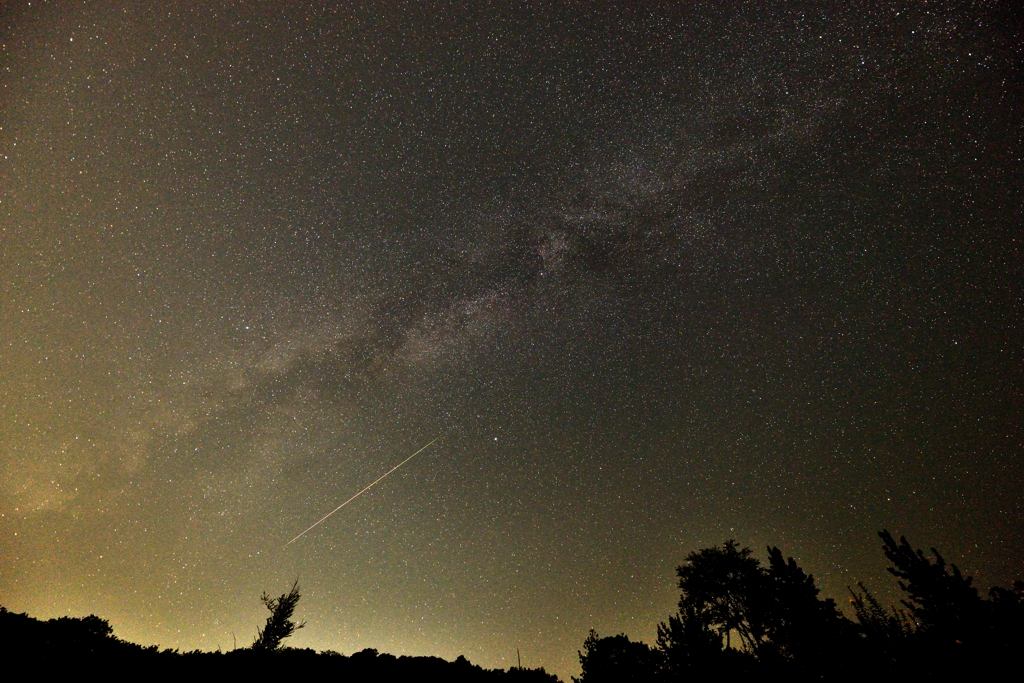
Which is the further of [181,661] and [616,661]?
[616,661]

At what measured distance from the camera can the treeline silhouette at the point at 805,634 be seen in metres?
16.0

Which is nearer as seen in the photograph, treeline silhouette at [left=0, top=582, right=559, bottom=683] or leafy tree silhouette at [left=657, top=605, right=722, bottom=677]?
treeline silhouette at [left=0, top=582, right=559, bottom=683]

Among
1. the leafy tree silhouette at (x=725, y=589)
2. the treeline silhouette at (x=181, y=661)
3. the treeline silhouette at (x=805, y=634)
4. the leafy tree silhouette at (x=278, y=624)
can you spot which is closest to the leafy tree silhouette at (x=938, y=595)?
the treeline silhouette at (x=805, y=634)

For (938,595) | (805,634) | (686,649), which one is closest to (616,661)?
(686,649)

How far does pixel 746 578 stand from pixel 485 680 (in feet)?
63.1

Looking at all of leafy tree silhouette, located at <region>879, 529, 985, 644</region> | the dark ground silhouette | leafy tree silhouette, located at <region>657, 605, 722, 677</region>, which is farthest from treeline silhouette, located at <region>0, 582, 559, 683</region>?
leafy tree silhouette, located at <region>879, 529, 985, 644</region>

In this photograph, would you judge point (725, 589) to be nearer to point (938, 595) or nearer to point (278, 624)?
point (938, 595)

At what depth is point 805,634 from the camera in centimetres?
2177

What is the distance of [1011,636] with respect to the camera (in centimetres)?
1609

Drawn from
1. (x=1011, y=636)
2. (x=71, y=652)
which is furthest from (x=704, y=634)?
(x=71, y=652)

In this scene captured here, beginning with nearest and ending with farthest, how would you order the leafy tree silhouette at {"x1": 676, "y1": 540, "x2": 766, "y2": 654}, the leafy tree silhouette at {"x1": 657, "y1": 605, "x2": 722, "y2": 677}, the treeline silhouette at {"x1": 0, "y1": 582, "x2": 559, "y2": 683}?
the treeline silhouette at {"x1": 0, "y1": 582, "x2": 559, "y2": 683} → the leafy tree silhouette at {"x1": 657, "y1": 605, "x2": 722, "y2": 677} → the leafy tree silhouette at {"x1": 676, "y1": 540, "x2": 766, "y2": 654}

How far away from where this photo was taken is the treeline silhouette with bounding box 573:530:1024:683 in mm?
16047

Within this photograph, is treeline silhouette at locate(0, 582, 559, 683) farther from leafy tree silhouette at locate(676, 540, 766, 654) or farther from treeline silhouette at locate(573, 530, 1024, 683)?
leafy tree silhouette at locate(676, 540, 766, 654)

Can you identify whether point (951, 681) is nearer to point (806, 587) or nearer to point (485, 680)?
point (806, 587)
